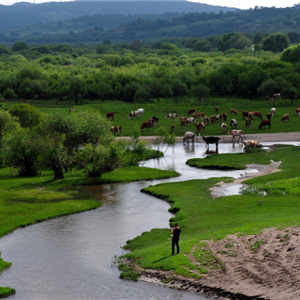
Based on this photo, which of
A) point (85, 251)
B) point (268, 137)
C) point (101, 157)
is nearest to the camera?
point (85, 251)

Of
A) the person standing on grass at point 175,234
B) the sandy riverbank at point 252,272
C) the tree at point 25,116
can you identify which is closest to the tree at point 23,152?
the tree at point 25,116

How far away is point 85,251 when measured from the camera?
25859 mm

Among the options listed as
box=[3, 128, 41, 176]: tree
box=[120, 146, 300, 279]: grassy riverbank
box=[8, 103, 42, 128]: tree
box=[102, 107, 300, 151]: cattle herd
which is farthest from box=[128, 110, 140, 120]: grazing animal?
box=[120, 146, 300, 279]: grassy riverbank

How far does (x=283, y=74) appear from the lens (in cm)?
11538

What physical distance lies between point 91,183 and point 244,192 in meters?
15.2

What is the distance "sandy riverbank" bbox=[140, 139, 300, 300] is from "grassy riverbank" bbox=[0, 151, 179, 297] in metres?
10.2

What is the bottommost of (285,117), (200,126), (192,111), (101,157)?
(101,157)

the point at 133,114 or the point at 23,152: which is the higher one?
the point at 133,114

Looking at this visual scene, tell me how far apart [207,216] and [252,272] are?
10.7 meters

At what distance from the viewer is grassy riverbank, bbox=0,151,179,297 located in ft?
108

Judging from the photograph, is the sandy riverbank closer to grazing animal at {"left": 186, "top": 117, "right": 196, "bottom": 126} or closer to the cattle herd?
the cattle herd

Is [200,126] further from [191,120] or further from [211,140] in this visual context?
[211,140]

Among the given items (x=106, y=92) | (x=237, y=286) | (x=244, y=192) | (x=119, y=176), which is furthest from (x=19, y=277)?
(x=106, y=92)

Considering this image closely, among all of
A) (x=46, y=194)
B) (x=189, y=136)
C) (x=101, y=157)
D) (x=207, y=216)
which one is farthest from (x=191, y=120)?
(x=207, y=216)
